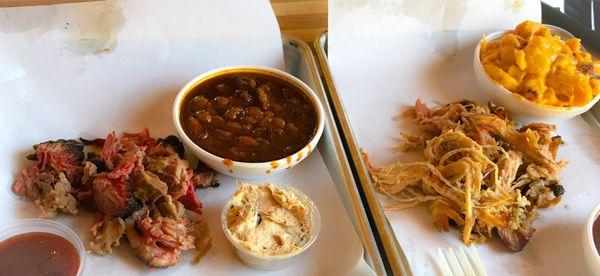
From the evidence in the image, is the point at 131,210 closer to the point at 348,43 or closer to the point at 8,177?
the point at 8,177

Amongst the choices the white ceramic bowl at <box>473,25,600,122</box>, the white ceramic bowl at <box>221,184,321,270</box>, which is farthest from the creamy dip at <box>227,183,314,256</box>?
the white ceramic bowl at <box>473,25,600,122</box>

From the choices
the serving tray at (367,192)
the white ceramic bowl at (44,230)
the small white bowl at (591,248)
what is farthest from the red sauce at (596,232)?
the white ceramic bowl at (44,230)

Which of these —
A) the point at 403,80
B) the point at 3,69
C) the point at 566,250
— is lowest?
the point at 566,250

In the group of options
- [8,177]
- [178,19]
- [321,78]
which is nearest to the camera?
[8,177]

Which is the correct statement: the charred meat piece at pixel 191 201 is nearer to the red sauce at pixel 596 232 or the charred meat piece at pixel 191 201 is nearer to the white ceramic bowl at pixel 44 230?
the white ceramic bowl at pixel 44 230

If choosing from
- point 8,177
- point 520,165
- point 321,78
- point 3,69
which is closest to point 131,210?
point 8,177

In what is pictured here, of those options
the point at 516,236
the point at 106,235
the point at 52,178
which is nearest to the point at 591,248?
the point at 516,236
